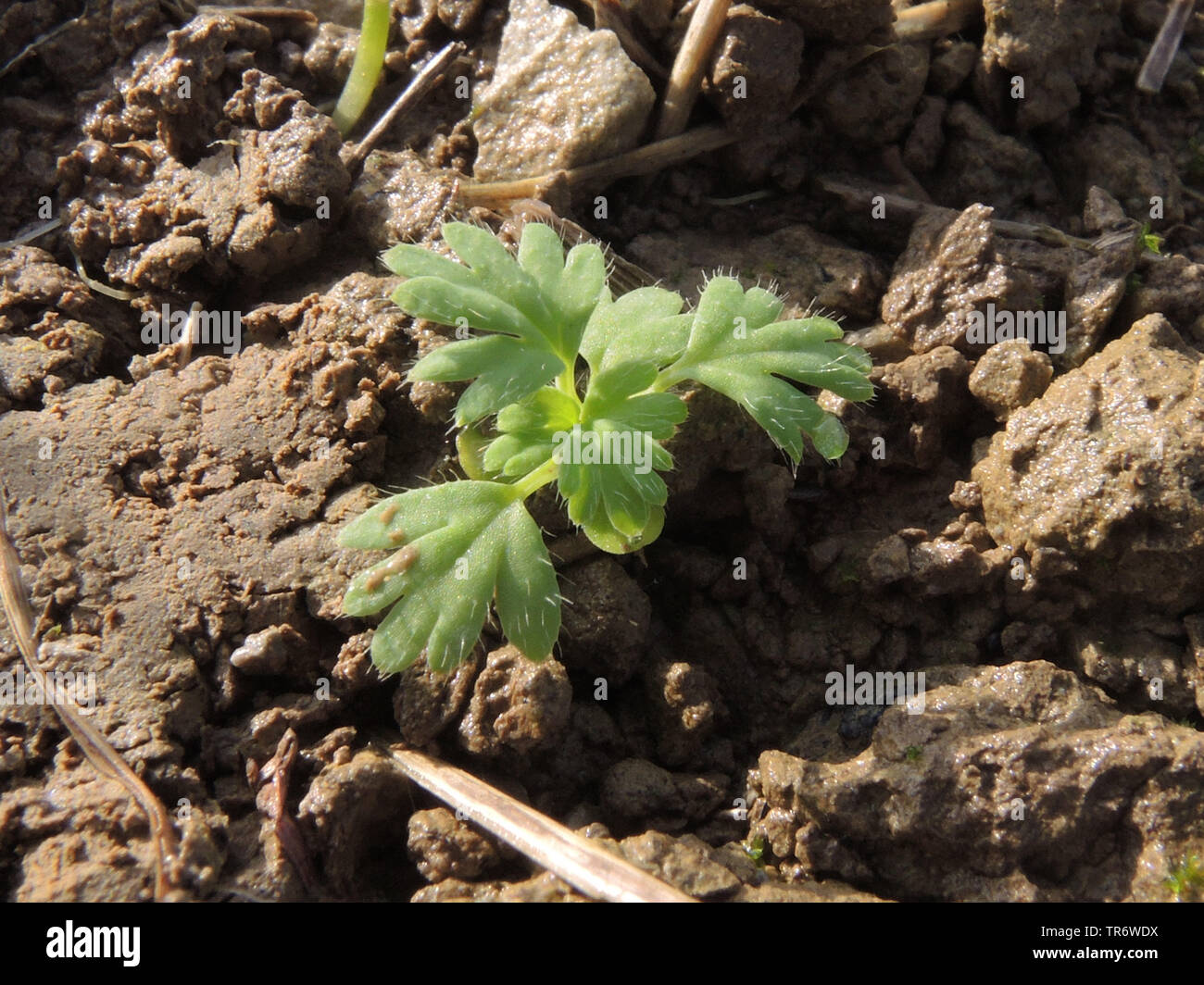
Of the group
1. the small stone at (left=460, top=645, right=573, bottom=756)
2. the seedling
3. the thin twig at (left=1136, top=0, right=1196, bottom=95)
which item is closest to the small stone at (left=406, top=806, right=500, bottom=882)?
the small stone at (left=460, top=645, right=573, bottom=756)

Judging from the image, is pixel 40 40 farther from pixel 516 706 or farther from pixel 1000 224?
pixel 1000 224

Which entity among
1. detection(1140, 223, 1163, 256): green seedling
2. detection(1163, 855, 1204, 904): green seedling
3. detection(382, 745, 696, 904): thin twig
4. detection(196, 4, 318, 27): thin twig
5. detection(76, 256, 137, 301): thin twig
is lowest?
detection(1163, 855, 1204, 904): green seedling

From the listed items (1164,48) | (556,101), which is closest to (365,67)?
(556,101)

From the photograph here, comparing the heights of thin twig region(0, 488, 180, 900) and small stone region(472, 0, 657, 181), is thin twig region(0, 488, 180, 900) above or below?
below

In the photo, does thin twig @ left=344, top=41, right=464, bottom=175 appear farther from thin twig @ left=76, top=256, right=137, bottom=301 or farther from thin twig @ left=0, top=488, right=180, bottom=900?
thin twig @ left=0, top=488, right=180, bottom=900

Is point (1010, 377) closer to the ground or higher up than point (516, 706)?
higher up
